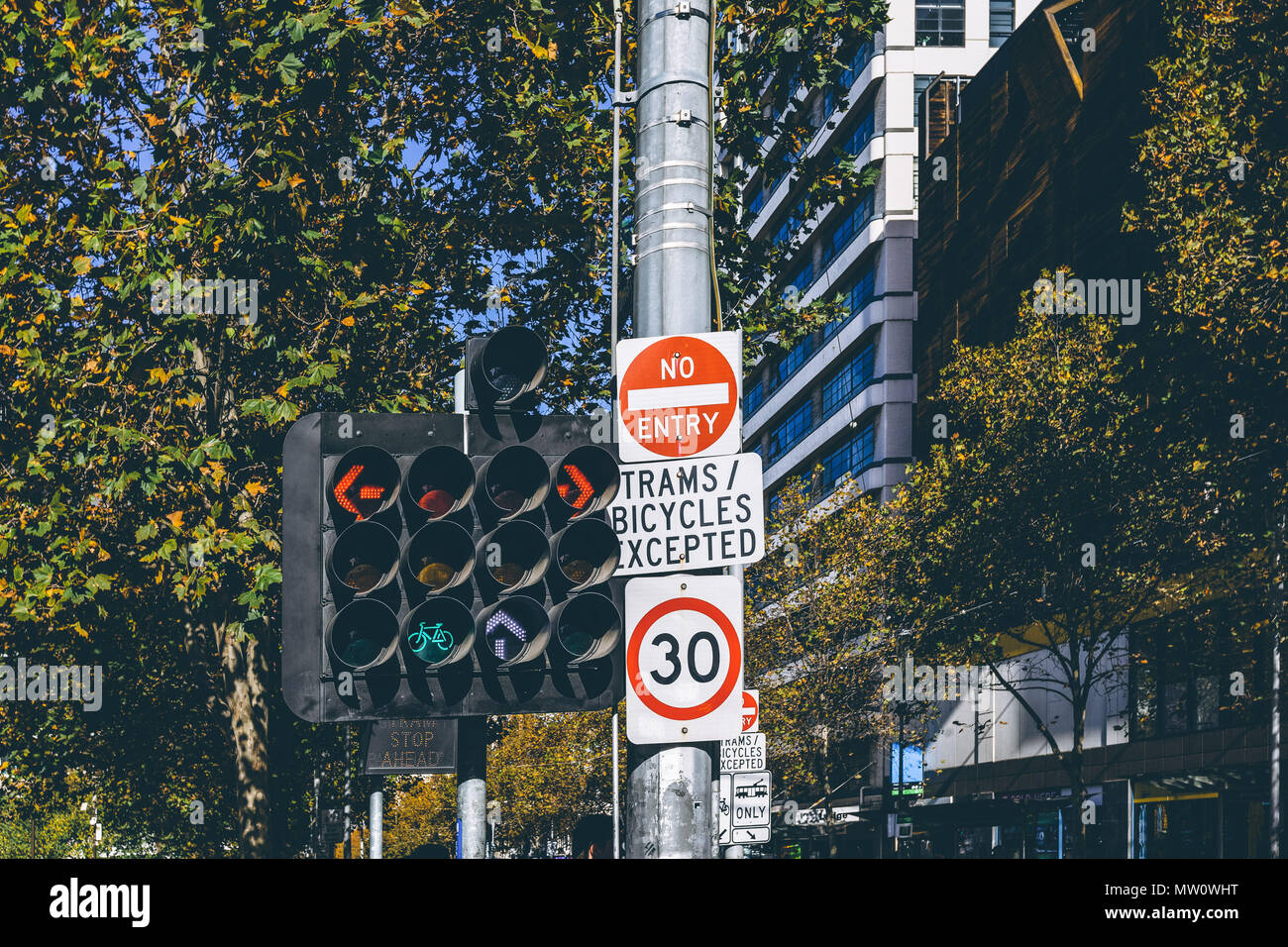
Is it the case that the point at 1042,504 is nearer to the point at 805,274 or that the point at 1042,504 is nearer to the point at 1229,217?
the point at 1229,217

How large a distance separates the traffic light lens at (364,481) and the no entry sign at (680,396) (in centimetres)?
90

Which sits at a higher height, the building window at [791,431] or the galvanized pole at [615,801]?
the building window at [791,431]

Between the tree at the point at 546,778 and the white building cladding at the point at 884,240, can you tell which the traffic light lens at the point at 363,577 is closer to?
the tree at the point at 546,778

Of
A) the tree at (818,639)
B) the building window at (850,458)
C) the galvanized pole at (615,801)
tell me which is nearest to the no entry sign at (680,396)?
the galvanized pole at (615,801)

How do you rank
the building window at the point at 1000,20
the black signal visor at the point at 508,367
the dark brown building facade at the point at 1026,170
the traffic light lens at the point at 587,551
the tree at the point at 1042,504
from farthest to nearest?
the building window at the point at 1000,20, the dark brown building facade at the point at 1026,170, the tree at the point at 1042,504, the black signal visor at the point at 508,367, the traffic light lens at the point at 587,551

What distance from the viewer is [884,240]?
63531 millimetres

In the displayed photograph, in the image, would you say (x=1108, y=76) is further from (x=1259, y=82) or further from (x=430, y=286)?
(x=430, y=286)

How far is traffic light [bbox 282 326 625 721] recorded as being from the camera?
5.61 meters

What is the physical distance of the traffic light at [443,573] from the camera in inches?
221

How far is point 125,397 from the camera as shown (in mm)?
16062

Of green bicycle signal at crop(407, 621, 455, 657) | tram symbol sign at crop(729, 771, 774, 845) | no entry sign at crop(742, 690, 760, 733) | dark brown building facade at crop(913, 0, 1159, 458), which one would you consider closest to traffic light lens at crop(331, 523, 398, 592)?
green bicycle signal at crop(407, 621, 455, 657)

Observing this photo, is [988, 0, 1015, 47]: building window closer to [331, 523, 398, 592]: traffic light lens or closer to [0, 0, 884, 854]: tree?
[0, 0, 884, 854]: tree

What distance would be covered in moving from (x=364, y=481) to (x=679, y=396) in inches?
48.8
